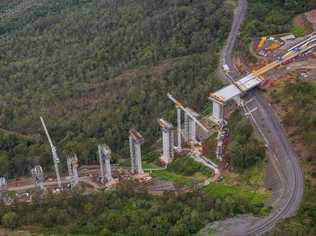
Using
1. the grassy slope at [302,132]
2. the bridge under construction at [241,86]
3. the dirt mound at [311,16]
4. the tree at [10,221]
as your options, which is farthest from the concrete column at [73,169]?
the dirt mound at [311,16]

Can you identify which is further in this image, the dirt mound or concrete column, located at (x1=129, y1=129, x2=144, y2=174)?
the dirt mound

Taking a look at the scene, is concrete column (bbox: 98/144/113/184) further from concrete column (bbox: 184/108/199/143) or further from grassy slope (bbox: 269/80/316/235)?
grassy slope (bbox: 269/80/316/235)

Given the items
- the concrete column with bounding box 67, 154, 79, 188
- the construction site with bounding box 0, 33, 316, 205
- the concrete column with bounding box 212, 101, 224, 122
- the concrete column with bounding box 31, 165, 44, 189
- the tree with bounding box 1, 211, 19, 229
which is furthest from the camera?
the concrete column with bounding box 212, 101, 224, 122

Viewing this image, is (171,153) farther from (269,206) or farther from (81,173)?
(269,206)

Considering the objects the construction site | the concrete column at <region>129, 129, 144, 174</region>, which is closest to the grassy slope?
the construction site

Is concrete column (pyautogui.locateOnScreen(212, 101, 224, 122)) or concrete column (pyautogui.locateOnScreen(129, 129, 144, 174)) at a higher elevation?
concrete column (pyautogui.locateOnScreen(212, 101, 224, 122))

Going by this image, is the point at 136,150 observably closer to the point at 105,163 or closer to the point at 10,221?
the point at 105,163
